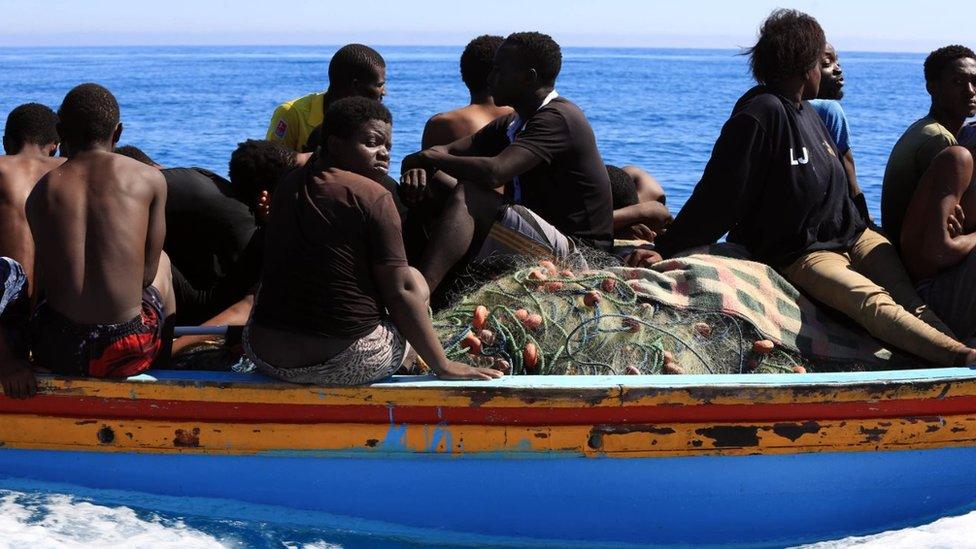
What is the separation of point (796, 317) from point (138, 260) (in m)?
2.55

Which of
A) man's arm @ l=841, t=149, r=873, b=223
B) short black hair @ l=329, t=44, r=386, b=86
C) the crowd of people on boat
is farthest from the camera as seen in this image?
short black hair @ l=329, t=44, r=386, b=86

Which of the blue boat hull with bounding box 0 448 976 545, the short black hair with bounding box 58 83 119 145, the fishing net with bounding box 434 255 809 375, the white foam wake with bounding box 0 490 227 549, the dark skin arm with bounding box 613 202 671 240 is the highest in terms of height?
the short black hair with bounding box 58 83 119 145

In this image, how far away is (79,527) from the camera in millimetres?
4164

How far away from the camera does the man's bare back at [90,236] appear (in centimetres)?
389

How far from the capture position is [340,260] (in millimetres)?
3795

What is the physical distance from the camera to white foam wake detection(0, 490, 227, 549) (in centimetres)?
413

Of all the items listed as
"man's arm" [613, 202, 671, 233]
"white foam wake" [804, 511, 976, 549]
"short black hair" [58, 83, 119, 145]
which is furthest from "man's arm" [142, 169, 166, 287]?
"white foam wake" [804, 511, 976, 549]

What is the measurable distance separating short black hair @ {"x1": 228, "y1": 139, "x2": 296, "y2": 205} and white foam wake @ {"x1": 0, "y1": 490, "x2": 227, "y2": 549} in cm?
169

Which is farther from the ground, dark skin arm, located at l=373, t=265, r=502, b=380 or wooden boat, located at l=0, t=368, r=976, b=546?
dark skin arm, located at l=373, t=265, r=502, b=380

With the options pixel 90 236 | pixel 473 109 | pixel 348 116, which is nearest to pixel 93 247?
pixel 90 236

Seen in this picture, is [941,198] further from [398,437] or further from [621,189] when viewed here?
[398,437]

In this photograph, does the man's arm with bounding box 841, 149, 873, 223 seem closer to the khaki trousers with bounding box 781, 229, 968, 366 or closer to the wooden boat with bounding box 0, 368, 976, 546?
the khaki trousers with bounding box 781, 229, 968, 366

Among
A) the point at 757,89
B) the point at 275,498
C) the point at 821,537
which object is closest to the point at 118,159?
the point at 275,498

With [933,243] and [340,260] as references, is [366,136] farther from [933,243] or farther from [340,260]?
[933,243]
